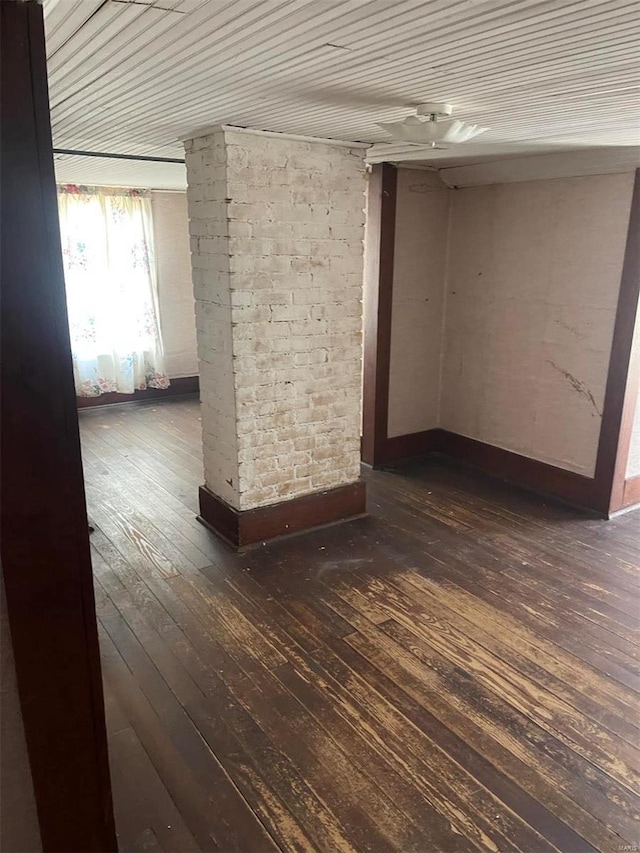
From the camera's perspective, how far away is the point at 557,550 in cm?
347

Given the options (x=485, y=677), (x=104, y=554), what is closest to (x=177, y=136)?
(x=104, y=554)

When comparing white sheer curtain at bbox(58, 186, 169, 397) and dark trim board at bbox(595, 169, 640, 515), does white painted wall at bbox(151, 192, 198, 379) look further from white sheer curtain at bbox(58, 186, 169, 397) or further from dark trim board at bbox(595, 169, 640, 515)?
dark trim board at bbox(595, 169, 640, 515)

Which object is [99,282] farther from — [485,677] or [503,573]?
[485,677]

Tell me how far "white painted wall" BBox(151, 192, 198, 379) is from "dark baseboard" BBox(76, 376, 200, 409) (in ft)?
0.30

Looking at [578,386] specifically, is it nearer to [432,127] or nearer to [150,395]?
[432,127]

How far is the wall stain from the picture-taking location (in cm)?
388

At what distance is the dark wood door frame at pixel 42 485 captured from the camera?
0.98 meters

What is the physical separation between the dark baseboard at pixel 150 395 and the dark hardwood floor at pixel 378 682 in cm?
273

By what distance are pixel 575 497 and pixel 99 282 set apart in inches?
186

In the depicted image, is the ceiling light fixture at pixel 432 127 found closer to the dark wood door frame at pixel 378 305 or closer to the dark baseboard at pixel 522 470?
the dark wood door frame at pixel 378 305

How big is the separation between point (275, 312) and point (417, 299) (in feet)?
5.63

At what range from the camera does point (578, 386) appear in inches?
156

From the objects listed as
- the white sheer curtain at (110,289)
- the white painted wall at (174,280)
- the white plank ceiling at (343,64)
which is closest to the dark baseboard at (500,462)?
the white plank ceiling at (343,64)

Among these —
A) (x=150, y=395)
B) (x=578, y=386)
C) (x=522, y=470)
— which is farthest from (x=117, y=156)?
(x=522, y=470)
